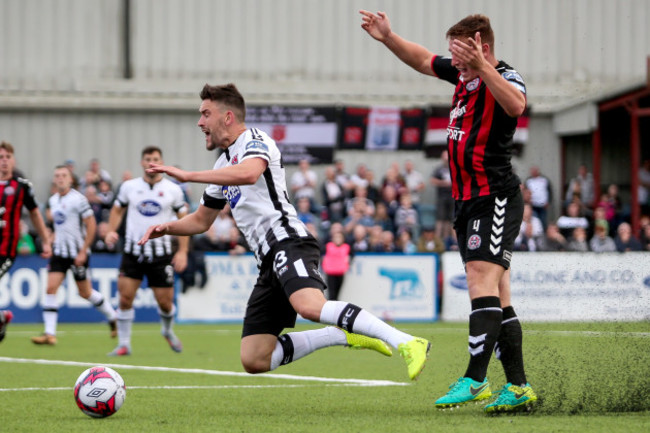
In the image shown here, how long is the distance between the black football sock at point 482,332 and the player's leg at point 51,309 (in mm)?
8366

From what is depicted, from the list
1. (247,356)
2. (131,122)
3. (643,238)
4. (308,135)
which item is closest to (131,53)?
(131,122)

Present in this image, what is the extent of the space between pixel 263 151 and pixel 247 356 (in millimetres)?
1367

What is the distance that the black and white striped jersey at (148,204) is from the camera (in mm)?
12008

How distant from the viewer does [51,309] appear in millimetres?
13820

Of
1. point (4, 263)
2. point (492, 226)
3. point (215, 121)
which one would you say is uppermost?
point (215, 121)

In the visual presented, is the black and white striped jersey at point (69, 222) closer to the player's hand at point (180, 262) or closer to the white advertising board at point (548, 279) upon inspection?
the player's hand at point (180, 262)

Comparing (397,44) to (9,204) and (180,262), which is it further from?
(9,204)

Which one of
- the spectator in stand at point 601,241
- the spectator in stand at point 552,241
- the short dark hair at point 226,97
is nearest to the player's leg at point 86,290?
the short dark hair at point 226,97

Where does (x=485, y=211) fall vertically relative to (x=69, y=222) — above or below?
above

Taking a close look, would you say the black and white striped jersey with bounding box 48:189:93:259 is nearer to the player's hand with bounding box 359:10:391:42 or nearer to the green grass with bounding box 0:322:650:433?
the green grass with bounding box 0:322:650:433

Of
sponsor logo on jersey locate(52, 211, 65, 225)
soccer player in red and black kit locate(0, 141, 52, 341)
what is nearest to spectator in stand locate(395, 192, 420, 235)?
sponsor logo on jersey locate(52, 211, 65, 225)

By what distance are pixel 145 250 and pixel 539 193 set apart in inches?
431

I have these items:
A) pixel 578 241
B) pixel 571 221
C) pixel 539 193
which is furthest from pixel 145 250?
pixel 539 193

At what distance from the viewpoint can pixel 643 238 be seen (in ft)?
64.1
